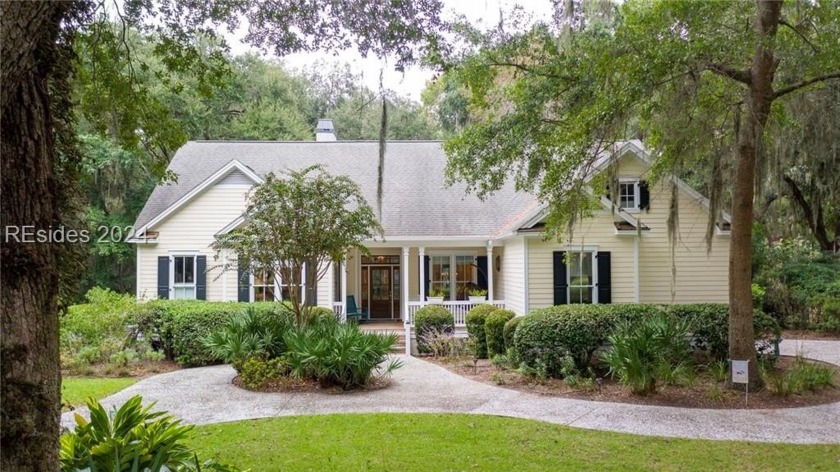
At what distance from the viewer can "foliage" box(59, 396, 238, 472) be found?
136 inches

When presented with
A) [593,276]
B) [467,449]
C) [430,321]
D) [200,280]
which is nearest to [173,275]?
[200,280]

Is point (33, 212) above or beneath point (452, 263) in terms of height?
above

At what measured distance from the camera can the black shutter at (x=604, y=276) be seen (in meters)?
13.3

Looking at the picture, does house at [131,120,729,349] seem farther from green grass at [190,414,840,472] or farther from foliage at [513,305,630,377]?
green grass at [190,414,840,472]

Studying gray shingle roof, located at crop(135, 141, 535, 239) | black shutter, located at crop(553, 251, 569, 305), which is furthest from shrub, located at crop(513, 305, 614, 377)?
gray shingle roof, located at crop(135, 141, 535, 239)

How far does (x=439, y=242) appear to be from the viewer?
50.3 ft

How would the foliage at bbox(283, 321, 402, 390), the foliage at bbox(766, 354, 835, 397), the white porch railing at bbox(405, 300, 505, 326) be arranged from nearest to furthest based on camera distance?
the foliage at bbox(766, 354, 835, 397), the foliage at bbox(283, 321, 402, 390), the white porch railing at bbox(405, 300, 505, 326)

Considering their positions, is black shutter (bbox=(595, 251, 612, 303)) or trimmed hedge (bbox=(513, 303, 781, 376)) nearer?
trimmed hedge (bbox=(513, 303, 781, 376))

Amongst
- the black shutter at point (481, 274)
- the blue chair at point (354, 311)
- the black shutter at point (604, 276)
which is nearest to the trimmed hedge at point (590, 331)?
the black shutter at point (604, 276)

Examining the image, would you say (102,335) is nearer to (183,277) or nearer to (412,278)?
(183,277)

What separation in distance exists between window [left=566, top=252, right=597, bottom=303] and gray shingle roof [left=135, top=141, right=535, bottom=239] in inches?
87.0

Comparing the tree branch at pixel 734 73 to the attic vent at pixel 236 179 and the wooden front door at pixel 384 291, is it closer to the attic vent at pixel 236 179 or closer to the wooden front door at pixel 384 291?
the wooden front door at pixel 384 291

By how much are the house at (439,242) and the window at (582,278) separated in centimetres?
2

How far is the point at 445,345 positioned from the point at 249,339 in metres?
4.76
